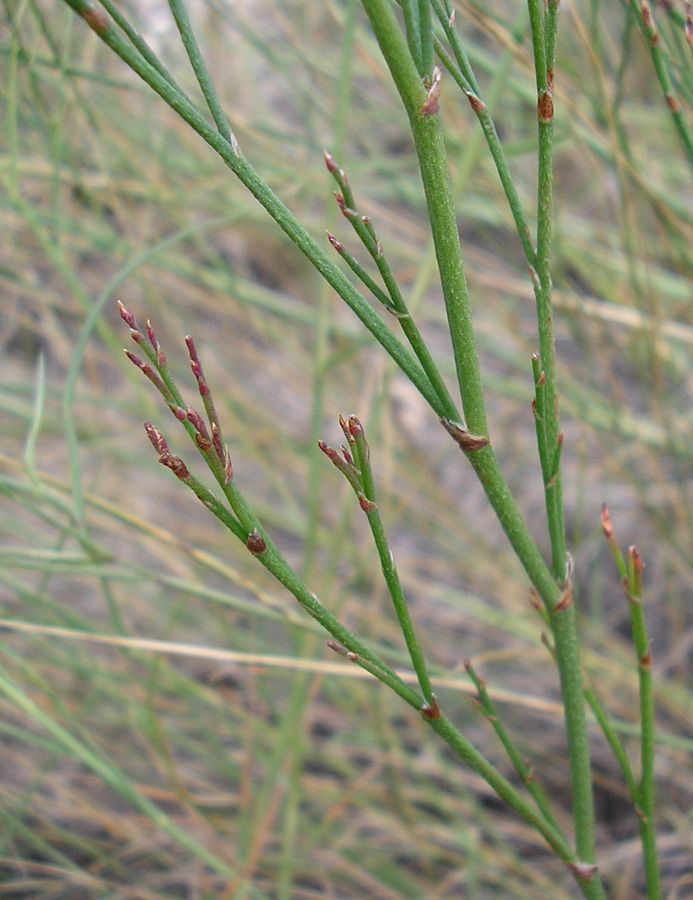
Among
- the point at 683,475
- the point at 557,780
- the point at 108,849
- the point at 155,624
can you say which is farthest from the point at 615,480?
the point at 108,849

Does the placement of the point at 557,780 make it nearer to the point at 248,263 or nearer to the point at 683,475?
the point at 683,475

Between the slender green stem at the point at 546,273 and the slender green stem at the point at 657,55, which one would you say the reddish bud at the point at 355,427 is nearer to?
the slender green stem at the point at 546,273

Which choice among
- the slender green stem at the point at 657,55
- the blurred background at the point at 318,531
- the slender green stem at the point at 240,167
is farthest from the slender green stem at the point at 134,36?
the blurred background at the point at 318,531

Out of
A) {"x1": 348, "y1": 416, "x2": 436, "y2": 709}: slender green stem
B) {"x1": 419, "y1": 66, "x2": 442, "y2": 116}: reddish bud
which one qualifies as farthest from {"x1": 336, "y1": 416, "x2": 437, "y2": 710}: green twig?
{"x1": 419, "y1": 66, "x2": 442, "y2": 116}: reddish bud

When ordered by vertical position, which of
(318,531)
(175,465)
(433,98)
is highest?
(433,98)

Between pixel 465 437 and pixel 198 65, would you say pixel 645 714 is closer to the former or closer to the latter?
pixel 465 437

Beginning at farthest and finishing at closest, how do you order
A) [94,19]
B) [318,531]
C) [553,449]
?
[318,531]
[553,449]
[94,19]

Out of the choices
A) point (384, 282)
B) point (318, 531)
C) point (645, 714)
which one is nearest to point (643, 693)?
point (645, 714)
